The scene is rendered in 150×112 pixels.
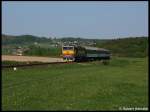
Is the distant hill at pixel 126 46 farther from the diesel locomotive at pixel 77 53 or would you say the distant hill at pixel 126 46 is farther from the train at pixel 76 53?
the train at pixel 76 53

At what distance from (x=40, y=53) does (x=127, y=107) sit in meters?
91.8

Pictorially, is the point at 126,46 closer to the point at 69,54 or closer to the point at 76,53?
the point at 76,53

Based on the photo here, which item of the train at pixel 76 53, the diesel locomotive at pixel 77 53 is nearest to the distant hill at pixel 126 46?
the diesel locomotive at pixel 77 53

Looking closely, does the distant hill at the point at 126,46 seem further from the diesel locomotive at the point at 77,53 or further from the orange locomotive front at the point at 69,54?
the orange locomotive front at the point at 69,54

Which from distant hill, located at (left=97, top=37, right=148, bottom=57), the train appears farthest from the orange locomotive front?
distant hill, located at (left=97, top=37, right=148, bottom=57)

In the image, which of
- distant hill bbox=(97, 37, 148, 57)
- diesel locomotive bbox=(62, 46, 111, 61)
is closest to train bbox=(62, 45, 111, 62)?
diesel locomotive bbox=(62, 46, 111, 61)

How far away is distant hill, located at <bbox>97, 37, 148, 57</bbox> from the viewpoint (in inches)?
5236

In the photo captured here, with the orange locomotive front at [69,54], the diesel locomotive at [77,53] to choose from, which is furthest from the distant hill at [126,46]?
the orange locomotive front at [69,54]

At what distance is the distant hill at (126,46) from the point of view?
133m

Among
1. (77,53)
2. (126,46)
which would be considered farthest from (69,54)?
(126,46)

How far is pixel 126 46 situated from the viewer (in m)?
147

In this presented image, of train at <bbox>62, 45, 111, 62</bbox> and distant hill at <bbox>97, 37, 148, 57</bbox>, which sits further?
distant hill at <bbox>97, 37, 148, 57</bbox>

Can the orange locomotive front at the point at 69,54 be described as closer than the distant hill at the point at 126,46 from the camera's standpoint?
Yes

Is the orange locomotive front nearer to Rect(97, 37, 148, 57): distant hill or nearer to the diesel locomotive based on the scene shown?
the diesel locomotive
